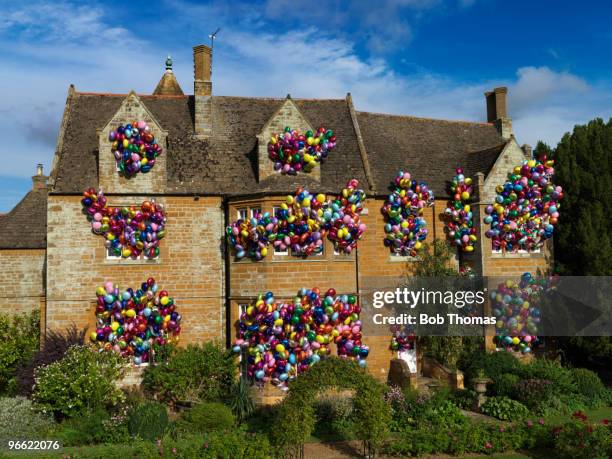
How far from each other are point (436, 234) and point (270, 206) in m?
7.73

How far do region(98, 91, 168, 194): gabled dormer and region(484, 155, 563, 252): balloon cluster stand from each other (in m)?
13.6

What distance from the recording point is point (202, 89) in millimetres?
23828

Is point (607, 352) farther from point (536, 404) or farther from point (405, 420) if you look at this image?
point (405, 420)

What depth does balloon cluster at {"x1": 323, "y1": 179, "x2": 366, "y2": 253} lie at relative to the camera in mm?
20609

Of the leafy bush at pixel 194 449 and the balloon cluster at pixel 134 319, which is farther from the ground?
the balloon cluster at pixel 134 319

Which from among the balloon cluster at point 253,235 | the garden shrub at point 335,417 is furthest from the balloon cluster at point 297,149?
the garden shrub at point 335,417

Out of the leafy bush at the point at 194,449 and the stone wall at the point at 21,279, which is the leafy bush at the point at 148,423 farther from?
the stone wall at the point at 21,279

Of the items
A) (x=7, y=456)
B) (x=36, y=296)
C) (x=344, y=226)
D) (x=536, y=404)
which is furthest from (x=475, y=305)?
(x=36, y=296)

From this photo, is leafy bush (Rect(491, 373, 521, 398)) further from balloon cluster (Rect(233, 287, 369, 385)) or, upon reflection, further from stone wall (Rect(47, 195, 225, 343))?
stone wall (Rect(47, 195, 225, 343))

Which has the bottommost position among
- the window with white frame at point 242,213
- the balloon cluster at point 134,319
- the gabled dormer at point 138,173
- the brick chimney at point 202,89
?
the balloon cluster at point 134,319

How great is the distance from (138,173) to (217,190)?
10.2ft

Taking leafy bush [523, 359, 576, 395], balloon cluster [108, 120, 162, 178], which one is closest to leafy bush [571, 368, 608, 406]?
leafy bush [523, 359, 576, 395]

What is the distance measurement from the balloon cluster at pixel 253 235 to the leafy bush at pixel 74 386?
618 cm

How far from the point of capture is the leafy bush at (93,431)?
15.6m
